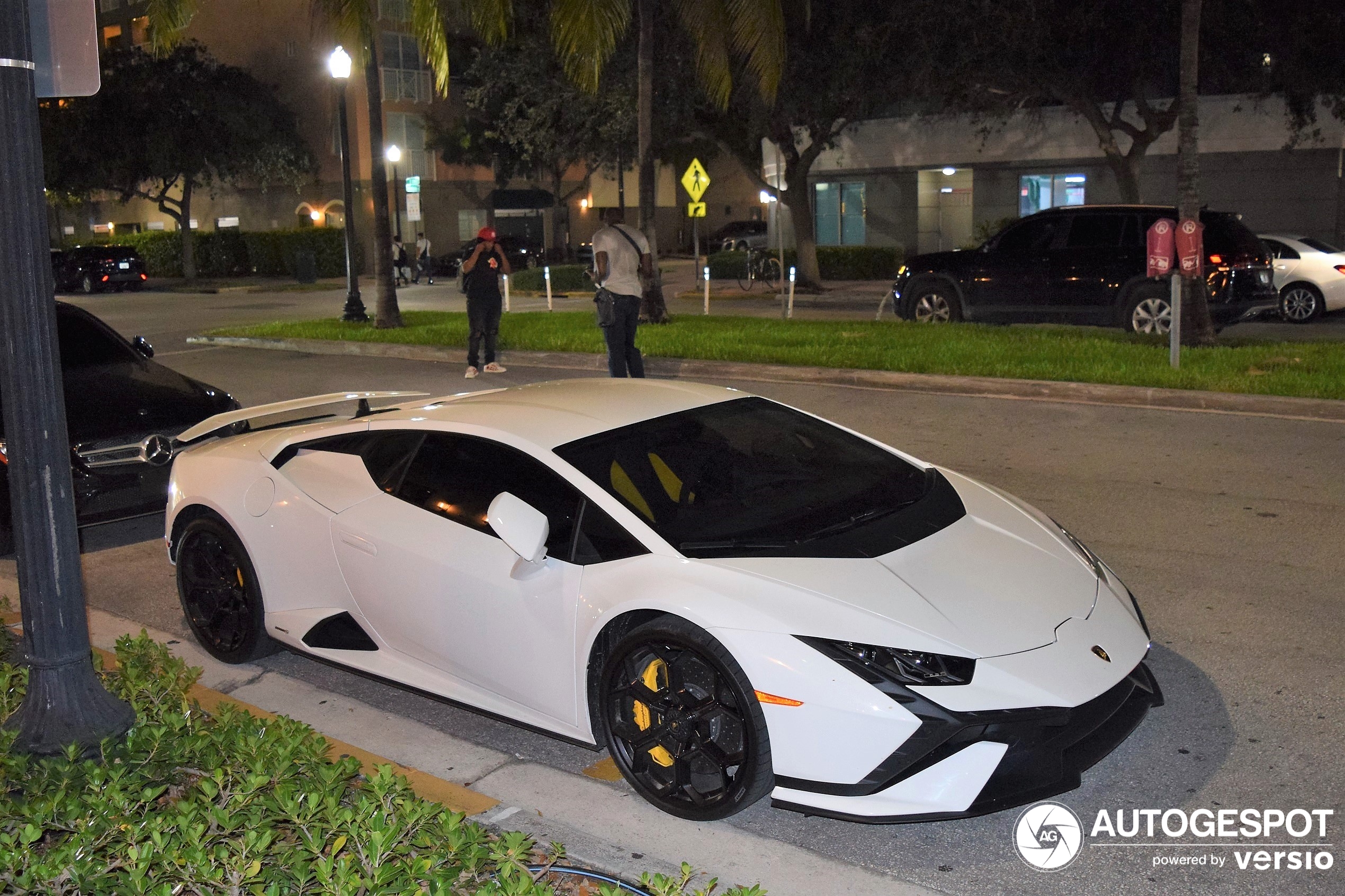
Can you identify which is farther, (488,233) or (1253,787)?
(488,233)

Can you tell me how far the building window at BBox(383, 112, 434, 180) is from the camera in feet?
179

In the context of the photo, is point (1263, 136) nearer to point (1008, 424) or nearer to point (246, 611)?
point (1008, 424)

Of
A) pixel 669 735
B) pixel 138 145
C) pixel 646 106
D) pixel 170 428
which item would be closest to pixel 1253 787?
pixel 669 735

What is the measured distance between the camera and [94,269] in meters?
42.3

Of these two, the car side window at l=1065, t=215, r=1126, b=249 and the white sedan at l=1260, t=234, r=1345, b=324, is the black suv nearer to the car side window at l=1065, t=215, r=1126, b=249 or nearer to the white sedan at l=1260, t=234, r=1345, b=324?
the car side window at l=1065, t=215, r=1126, b=249

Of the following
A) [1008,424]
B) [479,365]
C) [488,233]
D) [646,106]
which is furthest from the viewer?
[646,106]

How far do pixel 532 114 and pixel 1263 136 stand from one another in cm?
1749

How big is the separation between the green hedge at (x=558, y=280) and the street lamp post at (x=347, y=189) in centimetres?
1040

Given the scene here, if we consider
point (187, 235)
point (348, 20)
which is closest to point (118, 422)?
point (348, 20)

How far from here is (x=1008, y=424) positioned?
11445 mm

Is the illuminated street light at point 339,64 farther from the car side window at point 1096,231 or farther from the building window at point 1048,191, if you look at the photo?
the building window at point 1048,191

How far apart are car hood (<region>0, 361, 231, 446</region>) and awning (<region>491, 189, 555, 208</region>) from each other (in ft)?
166

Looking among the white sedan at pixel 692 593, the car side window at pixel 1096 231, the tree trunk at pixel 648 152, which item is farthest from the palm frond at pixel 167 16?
the car side window at pixel 1096 231

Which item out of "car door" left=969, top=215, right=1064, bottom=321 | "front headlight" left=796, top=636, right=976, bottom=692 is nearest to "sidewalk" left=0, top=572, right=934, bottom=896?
"front headlight" left=796, top=636, right=976, bottom=692
